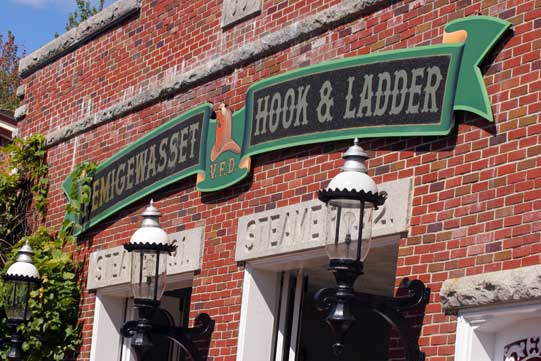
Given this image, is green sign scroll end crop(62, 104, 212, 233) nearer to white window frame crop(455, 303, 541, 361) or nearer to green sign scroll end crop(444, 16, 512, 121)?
green sign scroll end crop(444, 16, 512, 121)

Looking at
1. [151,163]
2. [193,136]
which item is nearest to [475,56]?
[193,136]

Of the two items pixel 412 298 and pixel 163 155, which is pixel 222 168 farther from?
pixel 412 298

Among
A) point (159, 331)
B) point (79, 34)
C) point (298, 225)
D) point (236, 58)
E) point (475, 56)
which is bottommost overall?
point (159, 331)

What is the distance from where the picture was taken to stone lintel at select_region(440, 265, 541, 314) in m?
7.20

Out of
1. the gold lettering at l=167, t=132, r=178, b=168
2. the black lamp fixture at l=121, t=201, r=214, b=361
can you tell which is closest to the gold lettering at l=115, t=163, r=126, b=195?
the gold lettering at l=167, t=132, r=178, b=168

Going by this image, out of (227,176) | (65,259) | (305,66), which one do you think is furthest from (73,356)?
(305,66)

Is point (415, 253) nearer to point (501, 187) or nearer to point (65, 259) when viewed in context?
point (501, 187)

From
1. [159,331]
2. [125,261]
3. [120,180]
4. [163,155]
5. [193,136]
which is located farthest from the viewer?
[120,180]

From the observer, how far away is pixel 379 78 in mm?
8859

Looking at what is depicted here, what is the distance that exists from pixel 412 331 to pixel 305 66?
8.95 ft

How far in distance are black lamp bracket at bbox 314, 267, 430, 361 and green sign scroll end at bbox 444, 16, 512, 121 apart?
4.01 feet

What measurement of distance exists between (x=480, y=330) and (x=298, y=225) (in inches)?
85.5

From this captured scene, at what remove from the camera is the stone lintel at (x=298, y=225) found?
852cm

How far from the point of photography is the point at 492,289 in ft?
24.5
